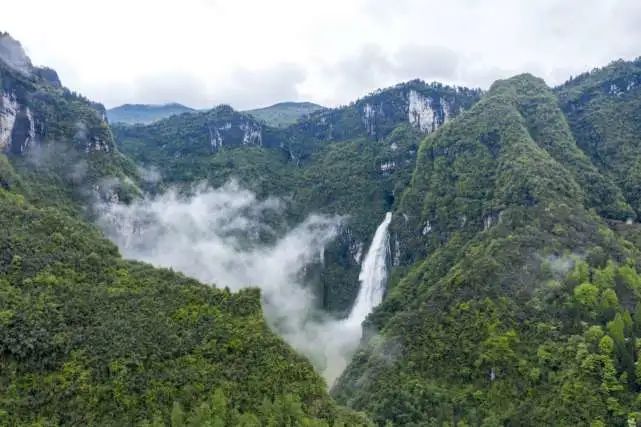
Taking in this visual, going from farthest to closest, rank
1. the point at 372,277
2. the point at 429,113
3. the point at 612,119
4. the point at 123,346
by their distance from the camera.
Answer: the point at 429,113 < the point at 612,119 < the point at 372,277 < the point at 123,346

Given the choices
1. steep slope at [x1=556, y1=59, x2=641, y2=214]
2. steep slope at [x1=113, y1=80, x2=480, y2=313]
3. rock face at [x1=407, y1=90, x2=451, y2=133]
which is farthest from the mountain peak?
steep slope at [x1=556, y1=59, x2=641, y2=214]

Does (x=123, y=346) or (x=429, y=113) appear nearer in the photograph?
(x=123, y=346)

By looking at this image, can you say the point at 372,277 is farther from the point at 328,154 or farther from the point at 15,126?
the point at 15,126

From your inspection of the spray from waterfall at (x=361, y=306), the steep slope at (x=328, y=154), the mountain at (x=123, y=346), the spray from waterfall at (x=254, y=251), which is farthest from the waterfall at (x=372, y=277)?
the mountain at (x=123, y=346)

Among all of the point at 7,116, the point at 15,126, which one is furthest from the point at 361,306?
the point at 7,116

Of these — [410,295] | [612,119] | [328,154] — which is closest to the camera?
[410,295]

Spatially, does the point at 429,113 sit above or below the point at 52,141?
above

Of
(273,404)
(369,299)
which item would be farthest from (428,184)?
(273,404)
